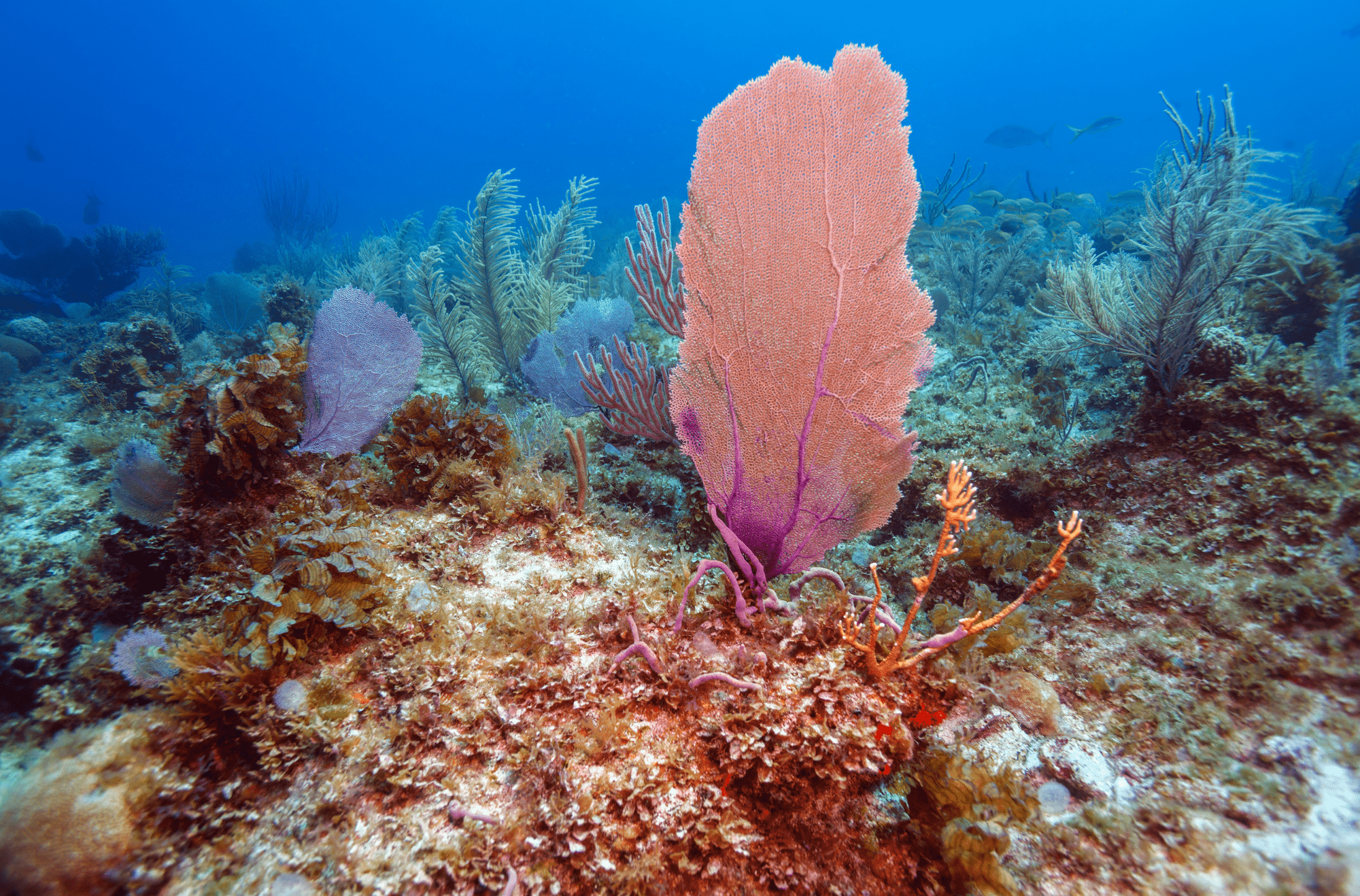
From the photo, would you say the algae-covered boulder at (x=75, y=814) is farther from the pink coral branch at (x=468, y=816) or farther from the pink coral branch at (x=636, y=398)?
the pink coral branch at (x=636, y=398)

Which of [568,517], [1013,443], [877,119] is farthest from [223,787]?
[1013,443]

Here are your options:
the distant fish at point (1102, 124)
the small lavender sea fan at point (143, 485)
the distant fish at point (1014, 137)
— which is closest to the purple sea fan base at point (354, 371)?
the small lavender sea fan at point (143, 485)

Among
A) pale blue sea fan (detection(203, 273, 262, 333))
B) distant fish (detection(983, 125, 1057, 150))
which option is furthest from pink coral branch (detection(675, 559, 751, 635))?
distant fish (detection(983, 125, 1057, 150))

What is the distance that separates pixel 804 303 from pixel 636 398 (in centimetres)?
168

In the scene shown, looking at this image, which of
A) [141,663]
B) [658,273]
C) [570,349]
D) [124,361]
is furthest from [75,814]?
[124,361]

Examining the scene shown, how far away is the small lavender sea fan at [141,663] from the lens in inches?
76.9

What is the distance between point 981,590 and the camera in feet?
9.00

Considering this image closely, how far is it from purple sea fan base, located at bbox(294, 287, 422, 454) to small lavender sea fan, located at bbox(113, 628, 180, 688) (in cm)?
147

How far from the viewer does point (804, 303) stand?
2.49m

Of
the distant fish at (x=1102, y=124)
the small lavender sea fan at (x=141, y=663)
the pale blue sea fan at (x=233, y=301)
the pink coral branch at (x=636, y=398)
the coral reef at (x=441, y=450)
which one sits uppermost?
the distant fish at (x=1102, y=124)

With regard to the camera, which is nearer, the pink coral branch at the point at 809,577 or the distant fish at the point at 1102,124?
the pink coral branch at the point at 809,577

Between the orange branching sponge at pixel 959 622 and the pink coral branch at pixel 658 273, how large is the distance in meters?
2.85

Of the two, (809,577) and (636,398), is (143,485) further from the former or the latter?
(809,577)

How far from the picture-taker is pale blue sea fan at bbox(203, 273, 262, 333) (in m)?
11.6
